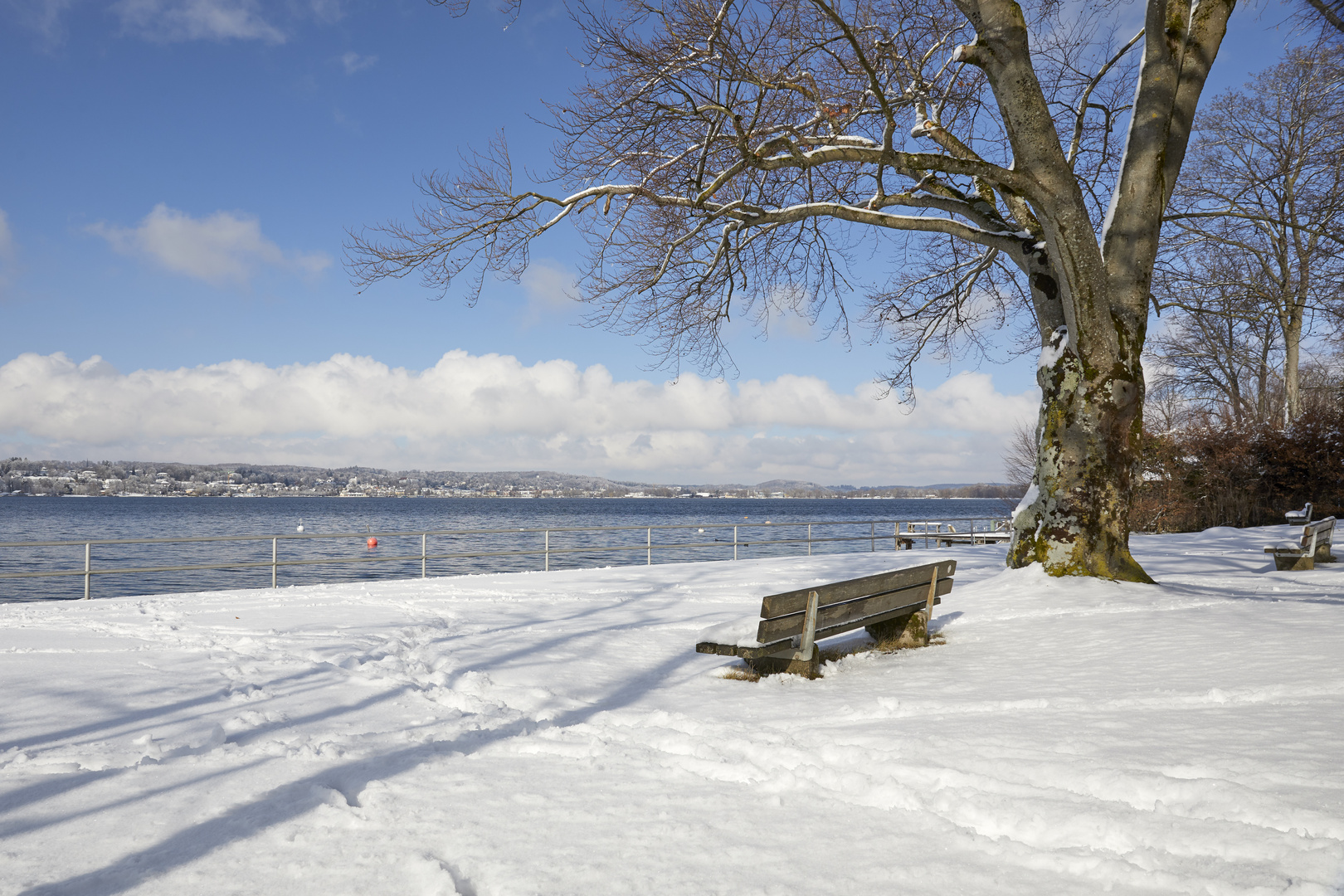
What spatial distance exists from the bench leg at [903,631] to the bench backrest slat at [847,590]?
33 centimetres

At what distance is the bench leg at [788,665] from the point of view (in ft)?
19.0

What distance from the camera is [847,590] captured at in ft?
19.5

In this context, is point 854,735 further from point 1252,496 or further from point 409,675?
point 1252,496

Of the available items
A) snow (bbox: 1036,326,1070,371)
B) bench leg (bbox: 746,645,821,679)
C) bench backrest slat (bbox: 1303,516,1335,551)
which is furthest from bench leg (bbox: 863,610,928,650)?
bench backrest slat (bbox: 1303,516,1335,551)

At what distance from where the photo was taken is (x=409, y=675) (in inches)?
231

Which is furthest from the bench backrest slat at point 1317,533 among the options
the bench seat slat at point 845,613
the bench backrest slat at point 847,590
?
the bench seat slat at point 845,613

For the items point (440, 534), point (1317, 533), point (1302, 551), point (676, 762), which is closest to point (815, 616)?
point (676, 762)

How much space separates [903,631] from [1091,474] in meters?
3.27

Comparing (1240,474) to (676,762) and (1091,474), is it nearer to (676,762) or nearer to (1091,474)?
(1091,474)

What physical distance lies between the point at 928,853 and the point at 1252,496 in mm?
24567

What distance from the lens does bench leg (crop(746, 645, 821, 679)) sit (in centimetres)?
580

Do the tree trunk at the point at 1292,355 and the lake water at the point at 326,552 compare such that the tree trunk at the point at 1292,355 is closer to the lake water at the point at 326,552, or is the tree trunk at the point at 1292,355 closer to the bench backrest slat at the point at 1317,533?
the lake water at the point at 326,552

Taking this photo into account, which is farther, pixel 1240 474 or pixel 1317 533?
pixel 1240 474

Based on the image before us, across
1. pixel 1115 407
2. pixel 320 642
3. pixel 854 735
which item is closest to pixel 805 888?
pixel 854 735
